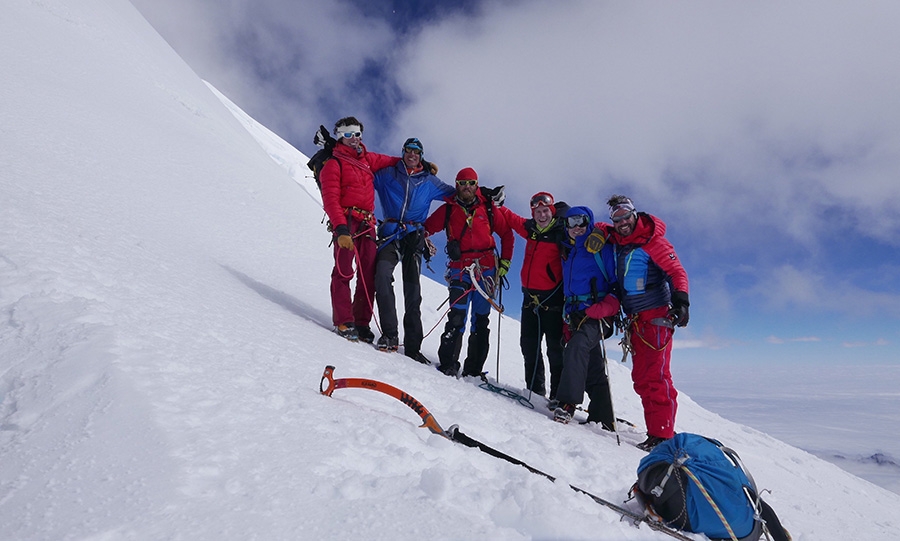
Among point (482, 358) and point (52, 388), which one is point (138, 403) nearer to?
point (52, 388)

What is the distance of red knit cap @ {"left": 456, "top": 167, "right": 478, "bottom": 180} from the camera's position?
5613 millimetres

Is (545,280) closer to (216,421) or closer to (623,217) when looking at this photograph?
(623,217)

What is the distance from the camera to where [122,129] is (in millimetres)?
9641

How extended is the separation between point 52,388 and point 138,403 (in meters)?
0.38

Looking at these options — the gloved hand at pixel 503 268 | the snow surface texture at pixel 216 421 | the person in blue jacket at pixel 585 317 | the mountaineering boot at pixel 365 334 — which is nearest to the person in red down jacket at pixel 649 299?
the person in blue jacket at pixel 585 317

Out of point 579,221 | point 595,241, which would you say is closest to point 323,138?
point 579,221

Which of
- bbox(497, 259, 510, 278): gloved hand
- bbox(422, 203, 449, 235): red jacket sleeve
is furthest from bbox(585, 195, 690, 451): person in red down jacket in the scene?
bbox(422, 203, 449, 235): red jacket sleeve

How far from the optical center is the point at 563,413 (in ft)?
15.2

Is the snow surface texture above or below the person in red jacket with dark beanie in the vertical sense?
below

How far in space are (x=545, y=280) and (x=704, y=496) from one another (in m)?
3.38

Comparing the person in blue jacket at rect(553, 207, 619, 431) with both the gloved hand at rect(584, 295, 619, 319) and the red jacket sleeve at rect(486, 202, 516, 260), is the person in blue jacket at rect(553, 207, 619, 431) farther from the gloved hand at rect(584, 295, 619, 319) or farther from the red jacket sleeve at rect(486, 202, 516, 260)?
the red jacket sleeve at rect(486, 202, 516, 260)

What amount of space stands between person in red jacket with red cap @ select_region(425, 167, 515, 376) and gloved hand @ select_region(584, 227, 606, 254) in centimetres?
132

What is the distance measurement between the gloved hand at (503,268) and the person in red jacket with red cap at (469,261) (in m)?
0.02

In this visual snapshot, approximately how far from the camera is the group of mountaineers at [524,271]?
469 cm
